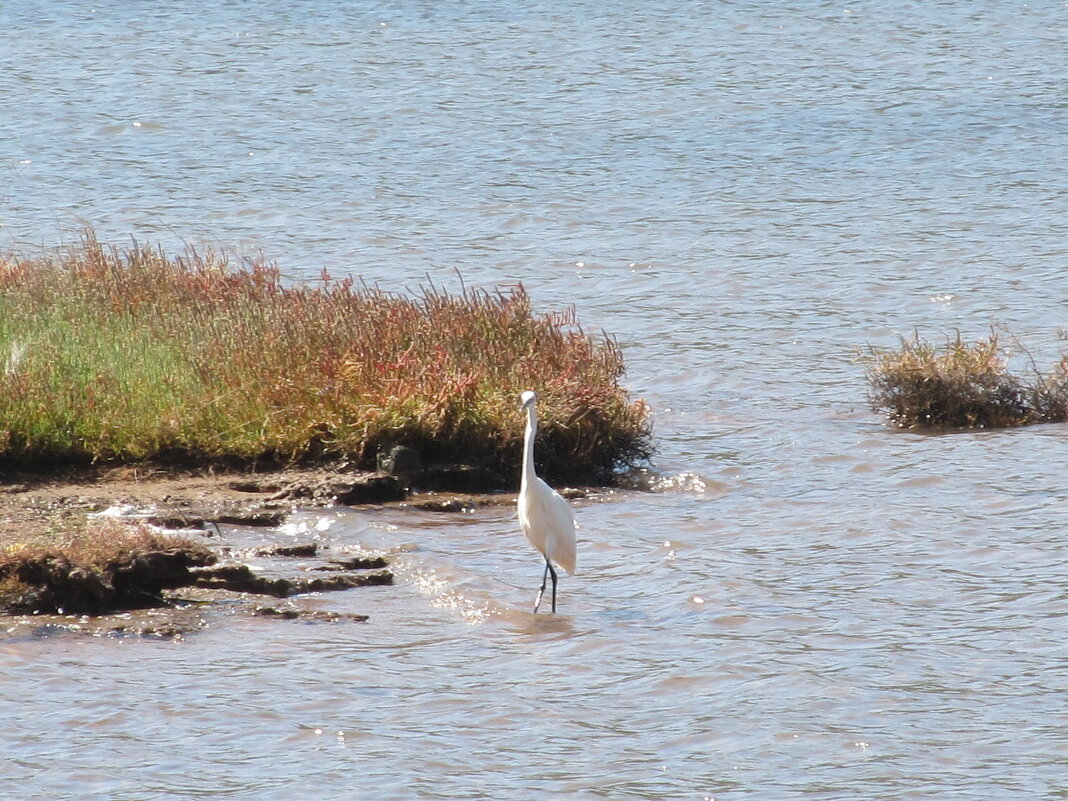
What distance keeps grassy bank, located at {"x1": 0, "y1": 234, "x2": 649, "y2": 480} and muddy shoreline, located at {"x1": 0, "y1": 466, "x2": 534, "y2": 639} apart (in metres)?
0.21

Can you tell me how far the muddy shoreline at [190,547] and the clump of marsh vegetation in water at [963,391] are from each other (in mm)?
3942

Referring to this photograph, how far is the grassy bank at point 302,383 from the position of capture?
33.0 feet

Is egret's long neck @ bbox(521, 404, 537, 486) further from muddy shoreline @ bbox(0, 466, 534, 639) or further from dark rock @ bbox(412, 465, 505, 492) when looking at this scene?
dark rock @ bbox(412, 465, 505, 492)

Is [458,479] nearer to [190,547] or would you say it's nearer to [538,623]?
[538,623]

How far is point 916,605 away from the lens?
8758mm

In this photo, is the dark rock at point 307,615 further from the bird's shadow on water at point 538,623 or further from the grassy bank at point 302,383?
the grassy bank at point 302,383

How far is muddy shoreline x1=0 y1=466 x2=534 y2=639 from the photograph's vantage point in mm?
7688

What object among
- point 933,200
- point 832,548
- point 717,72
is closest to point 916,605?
point 832,548

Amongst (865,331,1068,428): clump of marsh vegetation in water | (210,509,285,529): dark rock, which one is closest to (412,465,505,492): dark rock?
(210,509,285,529): dark rock

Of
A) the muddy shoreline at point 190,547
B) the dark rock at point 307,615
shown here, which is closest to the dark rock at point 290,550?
the muddy shoreline at point 190,547

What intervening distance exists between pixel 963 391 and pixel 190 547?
6.88 m

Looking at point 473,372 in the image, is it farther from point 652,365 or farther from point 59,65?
point 59,65

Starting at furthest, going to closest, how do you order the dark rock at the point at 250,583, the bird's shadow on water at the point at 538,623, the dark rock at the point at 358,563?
the dark rock at the point at 358,563
the bird's shadow on water at the point at 538,623
the dark rock at the point at 250,583

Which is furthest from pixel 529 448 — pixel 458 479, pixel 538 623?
pixel 458 479
